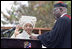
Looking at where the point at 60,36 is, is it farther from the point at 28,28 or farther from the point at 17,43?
the point at 28,28

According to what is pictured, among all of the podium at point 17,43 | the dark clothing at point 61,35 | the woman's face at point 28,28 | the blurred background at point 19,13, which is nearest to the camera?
the dark clothing at point 61,35

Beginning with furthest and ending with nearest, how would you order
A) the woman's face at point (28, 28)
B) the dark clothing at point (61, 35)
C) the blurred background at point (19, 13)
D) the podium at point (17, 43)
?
the blurred background at point (19, 13) < the woman's face at point (28, 28) < the podium at point (17, 43) < the dark clothing at point (61, 35)

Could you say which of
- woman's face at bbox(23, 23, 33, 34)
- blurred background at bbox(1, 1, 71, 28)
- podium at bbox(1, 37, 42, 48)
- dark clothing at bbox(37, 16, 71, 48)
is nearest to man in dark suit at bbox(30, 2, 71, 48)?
dark clothing at bbox(37, 16, 71, 48)


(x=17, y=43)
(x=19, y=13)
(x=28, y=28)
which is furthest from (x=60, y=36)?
(x=19, y=13)

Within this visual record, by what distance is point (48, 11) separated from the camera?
1062cm

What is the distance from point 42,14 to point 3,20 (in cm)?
272

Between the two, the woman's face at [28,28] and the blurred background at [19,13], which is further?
the blurred background at [19,13]

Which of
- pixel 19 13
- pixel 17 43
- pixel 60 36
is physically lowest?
pixel 17 43

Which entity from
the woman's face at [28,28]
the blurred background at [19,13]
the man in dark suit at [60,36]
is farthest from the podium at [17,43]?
the blurred background at [19,13]

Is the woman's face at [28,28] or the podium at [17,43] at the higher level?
the woman's face at [28,28]

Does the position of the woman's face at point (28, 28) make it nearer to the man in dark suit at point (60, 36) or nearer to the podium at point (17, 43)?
the podium at point (17, 43)

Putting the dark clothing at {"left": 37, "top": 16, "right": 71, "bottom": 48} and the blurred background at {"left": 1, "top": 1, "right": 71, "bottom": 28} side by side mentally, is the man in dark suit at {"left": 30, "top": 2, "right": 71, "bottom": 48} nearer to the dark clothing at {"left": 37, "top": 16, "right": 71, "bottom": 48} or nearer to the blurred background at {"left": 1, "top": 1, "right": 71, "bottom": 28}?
the dark clothing at {"left": 37, "top": 16, "right": 71, "bottom": 48}

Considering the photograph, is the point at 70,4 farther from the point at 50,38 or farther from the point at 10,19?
the point at 50,38

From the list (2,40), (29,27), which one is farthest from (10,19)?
(2,40)
